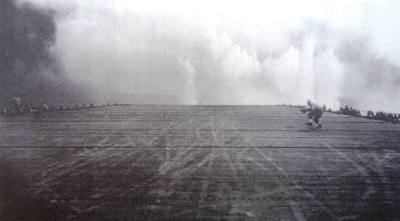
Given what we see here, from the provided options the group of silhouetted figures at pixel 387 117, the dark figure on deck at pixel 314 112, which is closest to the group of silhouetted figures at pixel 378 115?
the group of silhouetted figures at pixel 387 117

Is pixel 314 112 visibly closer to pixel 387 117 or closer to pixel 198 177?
pixel 387 117

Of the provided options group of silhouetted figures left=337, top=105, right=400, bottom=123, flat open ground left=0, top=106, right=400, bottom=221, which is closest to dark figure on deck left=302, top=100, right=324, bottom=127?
flat open ground left=0, top=106, right=400, bottom=221

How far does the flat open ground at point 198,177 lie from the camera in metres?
8.93

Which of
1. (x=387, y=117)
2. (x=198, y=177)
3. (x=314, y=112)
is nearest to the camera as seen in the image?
(x=198, y=177)

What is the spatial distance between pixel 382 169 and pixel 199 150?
7.19 m

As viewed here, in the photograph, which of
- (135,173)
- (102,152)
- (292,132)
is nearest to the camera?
(135,173)

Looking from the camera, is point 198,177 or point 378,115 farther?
point 378,115

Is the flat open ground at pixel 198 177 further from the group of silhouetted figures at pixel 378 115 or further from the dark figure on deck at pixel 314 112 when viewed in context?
the group of silhouetted figures at pixel 378 115

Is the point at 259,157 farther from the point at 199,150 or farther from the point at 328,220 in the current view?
the point at 328,220

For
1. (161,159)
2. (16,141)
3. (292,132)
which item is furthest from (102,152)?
(292,132)

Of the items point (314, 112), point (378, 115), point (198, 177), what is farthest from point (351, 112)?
point (198, 177)

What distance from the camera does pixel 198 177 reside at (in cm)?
1202

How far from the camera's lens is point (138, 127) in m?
25.8

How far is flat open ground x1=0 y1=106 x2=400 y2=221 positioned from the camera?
893 cm
